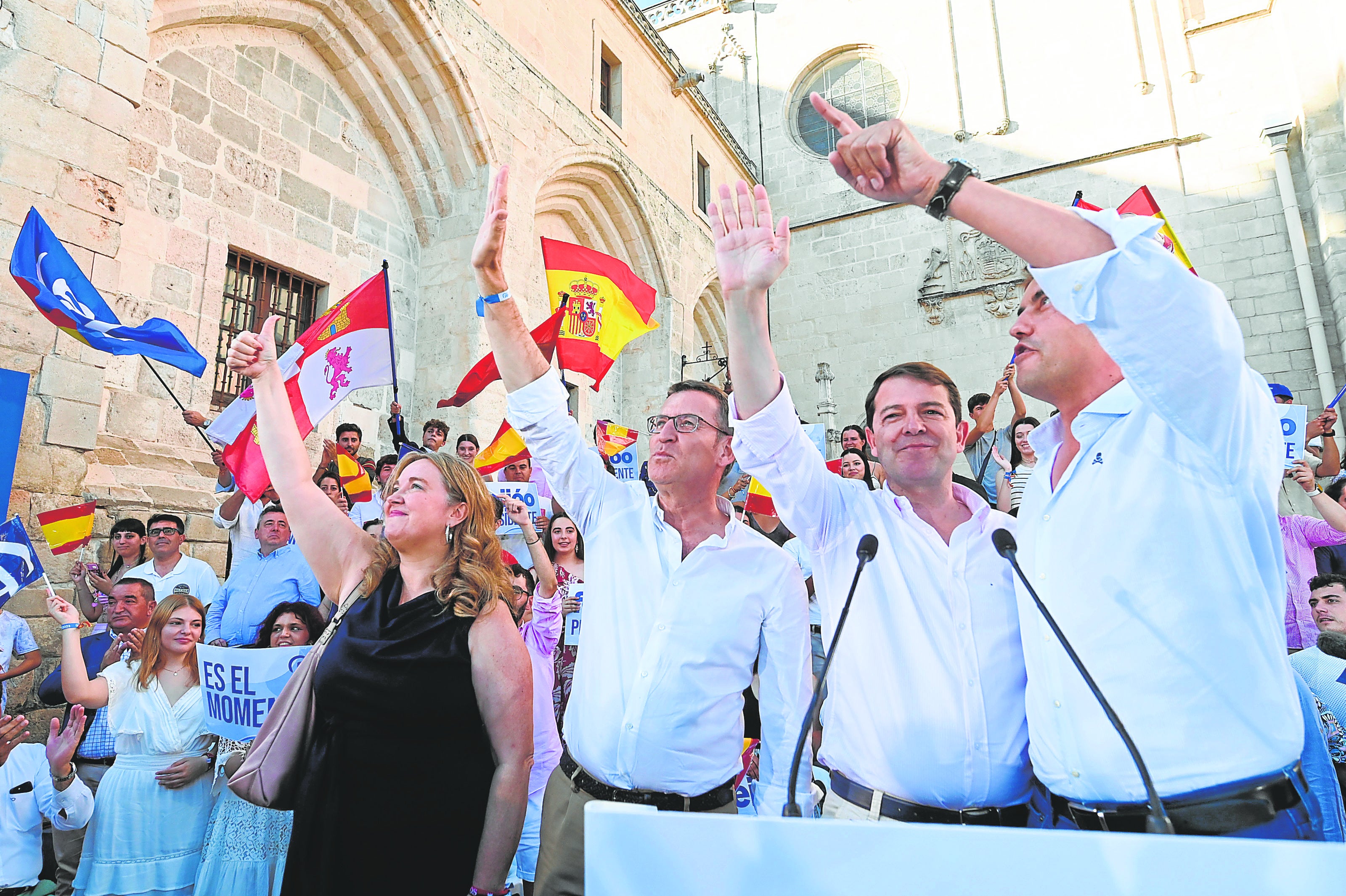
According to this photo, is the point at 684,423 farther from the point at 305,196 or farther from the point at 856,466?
the point at 305,196

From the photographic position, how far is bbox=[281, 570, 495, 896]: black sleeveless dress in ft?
6.48

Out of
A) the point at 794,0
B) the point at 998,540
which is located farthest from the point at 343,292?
the point at 794,0

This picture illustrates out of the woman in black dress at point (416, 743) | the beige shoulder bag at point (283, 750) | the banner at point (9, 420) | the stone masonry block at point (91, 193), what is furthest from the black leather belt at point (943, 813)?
the stone masonry block at point (91, 193)

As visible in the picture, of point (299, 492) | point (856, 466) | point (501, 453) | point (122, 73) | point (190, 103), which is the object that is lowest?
point (299, 492)

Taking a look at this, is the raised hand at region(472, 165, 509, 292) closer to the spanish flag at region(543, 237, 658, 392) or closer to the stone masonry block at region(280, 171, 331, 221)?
the spanish flag at region(543, 237, 658, 392)

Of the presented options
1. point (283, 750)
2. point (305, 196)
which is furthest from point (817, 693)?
point (305, 196)

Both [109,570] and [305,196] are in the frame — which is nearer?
[109,570]

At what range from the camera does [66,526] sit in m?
4.56

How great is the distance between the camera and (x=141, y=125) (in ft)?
20.5

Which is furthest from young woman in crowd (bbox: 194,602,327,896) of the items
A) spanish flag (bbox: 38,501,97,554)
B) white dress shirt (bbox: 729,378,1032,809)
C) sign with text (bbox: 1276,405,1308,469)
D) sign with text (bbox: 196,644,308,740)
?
sign with text (bbox: 1276,405,1308,469)

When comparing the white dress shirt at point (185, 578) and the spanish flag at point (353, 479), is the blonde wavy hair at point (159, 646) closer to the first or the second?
the white dress shirt at point (185, 578)

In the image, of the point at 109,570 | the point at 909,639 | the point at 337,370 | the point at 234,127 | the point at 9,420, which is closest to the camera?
the point at 909,639

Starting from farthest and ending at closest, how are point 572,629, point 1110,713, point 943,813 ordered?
point 572,629, point 943,813, point 1110,713

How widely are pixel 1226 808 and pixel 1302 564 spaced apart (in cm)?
451
